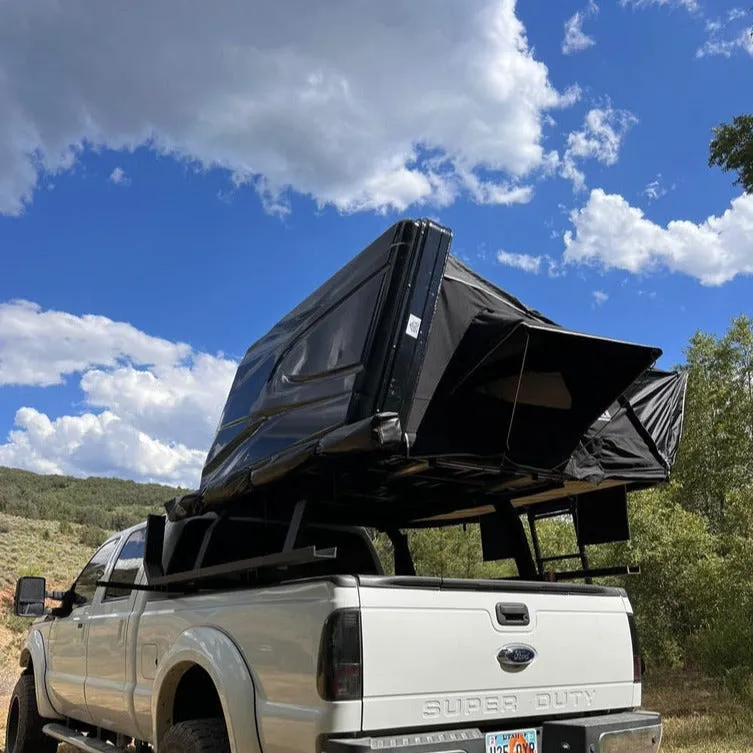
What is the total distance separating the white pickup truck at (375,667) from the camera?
122 inches

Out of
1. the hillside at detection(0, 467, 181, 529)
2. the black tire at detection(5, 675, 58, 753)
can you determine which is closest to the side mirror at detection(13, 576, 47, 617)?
the black tire at detection(5, 675, 58, 753)

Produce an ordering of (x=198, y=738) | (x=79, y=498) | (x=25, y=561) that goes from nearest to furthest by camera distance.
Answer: (x=198, y=738) → (x=25, y=561) → (x=79, y=498)

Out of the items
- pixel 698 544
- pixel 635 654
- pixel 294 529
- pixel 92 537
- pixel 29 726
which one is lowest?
pixel 29 726

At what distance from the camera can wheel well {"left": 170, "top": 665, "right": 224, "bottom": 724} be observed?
4207 mm

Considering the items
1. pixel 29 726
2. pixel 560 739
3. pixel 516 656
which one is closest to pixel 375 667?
pixel 516 656

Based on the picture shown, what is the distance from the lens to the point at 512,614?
12.0 feet

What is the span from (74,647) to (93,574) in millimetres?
592

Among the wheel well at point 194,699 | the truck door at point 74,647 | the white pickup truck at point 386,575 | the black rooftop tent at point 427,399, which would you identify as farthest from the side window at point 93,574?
the wheel well at point 194,699

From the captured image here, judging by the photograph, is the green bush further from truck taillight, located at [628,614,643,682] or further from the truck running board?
truck taillight, located at [628,614,643,682]

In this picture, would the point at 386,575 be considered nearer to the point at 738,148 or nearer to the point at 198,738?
the point at 198,738

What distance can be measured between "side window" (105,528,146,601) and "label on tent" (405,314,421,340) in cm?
266

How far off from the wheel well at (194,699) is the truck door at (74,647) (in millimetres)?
1624

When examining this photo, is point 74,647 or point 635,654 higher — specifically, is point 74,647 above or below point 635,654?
below

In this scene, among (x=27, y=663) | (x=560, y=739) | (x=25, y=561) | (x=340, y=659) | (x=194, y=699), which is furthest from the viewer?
(x=25, y=561)
